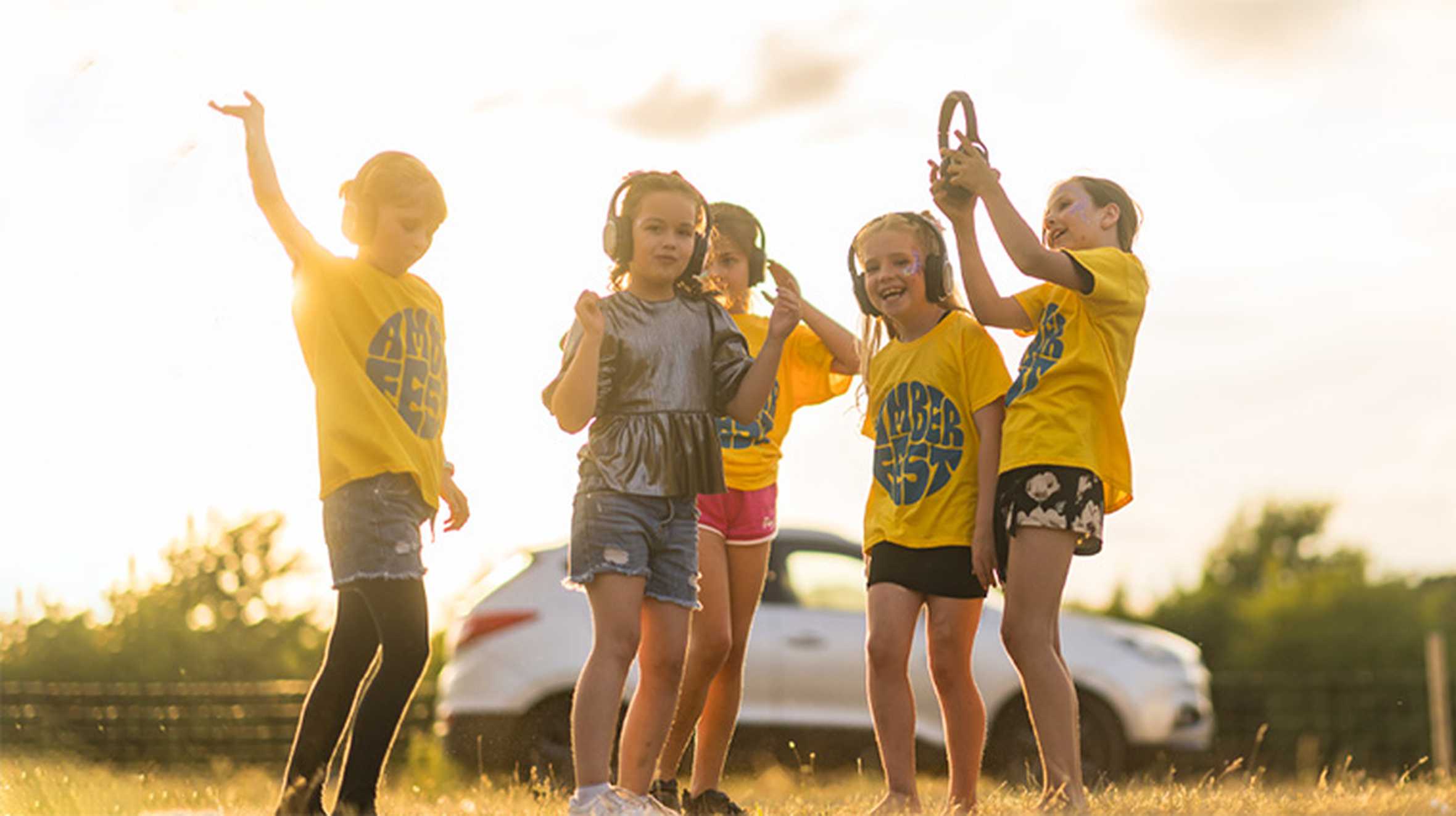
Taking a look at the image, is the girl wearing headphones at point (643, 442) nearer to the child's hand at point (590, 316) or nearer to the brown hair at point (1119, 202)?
the child's hand at point (590, 316)

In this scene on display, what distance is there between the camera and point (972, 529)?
14.4ft

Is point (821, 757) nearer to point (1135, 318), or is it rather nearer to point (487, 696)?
point (487, 696)

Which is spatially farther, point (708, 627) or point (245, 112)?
point (708, 627)

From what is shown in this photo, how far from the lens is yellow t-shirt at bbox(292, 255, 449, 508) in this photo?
12.9ft

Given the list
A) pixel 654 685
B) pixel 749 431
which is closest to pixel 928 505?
pixel 749 431

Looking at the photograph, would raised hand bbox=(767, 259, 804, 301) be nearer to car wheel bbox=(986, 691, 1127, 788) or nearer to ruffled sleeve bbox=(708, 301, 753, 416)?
ruffled sleeve bbox=(708, 301, 753, 416)

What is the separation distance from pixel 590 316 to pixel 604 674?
0.88 m

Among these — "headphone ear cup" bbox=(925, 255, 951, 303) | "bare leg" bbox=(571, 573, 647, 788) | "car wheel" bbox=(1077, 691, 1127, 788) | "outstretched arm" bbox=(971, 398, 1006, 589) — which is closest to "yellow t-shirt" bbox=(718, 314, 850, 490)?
"headphone ear cup" bbox=(925, 255, 951, 303)

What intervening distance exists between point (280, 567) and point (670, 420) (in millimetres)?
13094

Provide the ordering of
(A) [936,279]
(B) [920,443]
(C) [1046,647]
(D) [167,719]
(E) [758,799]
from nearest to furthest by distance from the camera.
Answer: (C) [1046,647]
(B) [920,443]
(A) [936,279]
(E) [758,799]
(D) [167,719]

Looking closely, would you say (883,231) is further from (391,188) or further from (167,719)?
(167,719)

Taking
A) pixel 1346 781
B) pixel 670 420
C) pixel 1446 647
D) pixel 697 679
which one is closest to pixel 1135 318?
pixel 670 420

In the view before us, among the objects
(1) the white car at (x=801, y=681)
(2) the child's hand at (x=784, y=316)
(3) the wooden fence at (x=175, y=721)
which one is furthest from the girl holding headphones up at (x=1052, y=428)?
(3) the wooden fence at (x=175, y=721)

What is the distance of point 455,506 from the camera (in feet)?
14.1
